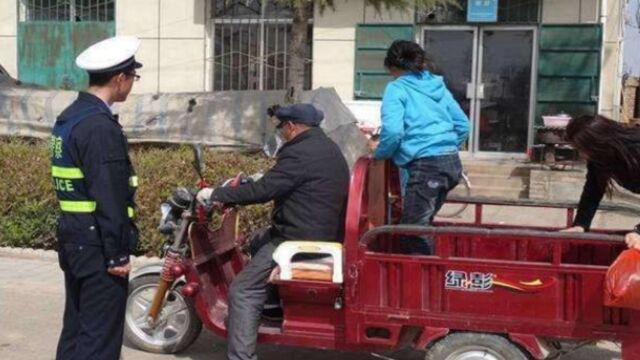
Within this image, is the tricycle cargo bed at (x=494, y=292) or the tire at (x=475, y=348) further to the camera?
the tire at (x=475, y=348)

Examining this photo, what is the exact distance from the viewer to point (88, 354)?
12.3 feet

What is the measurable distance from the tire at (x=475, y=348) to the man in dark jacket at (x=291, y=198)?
2.73 ft

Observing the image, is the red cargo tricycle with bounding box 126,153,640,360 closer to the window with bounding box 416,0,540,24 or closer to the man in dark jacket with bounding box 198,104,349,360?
the man in dark jacket with bounding box 198,104,349,360

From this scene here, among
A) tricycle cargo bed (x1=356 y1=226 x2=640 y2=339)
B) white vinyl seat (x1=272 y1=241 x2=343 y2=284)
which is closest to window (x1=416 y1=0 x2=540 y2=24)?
white vinyl seat (x1=272 y1=241 x2=343 y2=284)

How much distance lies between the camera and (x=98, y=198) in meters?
3.57

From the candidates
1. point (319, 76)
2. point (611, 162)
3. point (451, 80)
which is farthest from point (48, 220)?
point (451, 80)

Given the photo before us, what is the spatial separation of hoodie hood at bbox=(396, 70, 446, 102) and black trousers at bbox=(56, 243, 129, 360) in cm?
206

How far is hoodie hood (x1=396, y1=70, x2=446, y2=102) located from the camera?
16.2ft

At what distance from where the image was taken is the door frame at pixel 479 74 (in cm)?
1309

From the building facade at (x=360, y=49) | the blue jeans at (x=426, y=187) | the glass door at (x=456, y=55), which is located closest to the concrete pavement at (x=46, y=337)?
the blue jeans at (x=426, y=187)

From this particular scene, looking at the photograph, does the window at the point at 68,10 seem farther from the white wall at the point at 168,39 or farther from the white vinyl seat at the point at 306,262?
the white vinyl seat at the point at 306,262

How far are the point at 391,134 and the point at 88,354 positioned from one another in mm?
2011

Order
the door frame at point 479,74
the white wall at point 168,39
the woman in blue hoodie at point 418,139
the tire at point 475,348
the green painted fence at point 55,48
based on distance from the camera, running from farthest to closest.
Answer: the green painted fence at point 55,48 < the white wall at point 168,39 < the door frame at point 479,74 < the woman in blue hoodie at point 418,139 < the tire at point 475,348

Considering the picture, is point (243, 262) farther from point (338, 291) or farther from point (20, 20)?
point (20, 20)
